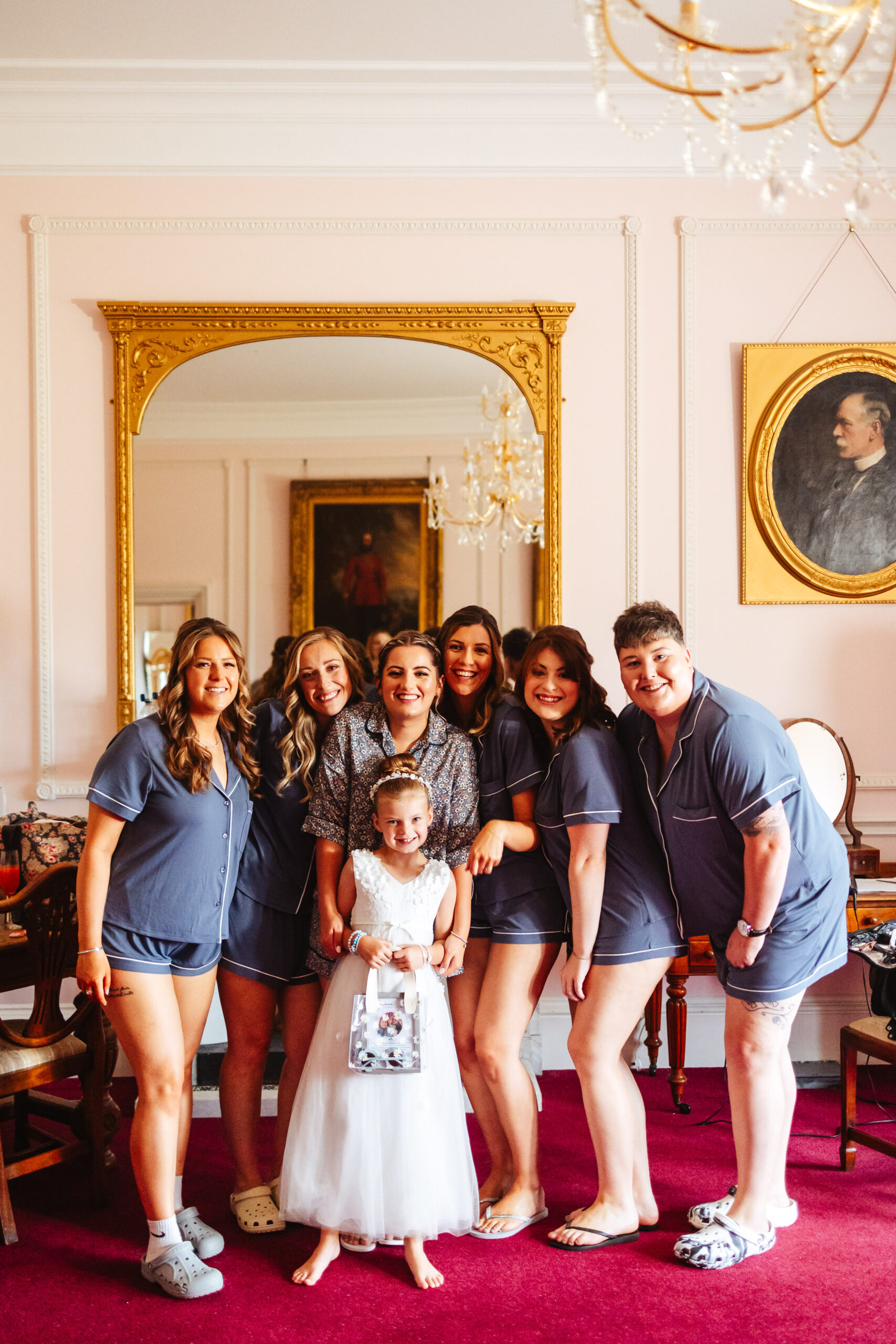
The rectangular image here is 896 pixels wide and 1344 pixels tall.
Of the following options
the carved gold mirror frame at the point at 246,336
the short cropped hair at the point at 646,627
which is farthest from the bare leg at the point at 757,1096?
the carved gold mirror frame at the point at 246,336

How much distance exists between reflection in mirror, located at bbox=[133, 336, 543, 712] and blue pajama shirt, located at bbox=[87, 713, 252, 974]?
1.43 meters

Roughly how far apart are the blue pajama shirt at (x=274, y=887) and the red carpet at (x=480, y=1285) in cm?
72

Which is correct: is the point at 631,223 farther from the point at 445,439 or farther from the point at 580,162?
the point at 445,439

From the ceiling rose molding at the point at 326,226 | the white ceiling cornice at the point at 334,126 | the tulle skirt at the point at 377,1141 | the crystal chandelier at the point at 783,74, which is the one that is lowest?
the tulle skirt at the point at 377,1141

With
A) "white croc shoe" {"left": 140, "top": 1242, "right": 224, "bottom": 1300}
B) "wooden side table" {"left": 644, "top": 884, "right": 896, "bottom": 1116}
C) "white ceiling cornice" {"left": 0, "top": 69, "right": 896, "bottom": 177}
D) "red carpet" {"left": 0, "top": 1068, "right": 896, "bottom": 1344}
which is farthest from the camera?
"white ceiling cornice" {"left": 0, "top": 69, "right": 896, "bottom": 177}

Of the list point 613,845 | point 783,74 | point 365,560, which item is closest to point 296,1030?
point 613,845

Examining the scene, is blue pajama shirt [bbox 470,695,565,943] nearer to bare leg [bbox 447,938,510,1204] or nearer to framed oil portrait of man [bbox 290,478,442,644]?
bare leg [bbox 447,938,510,1204]

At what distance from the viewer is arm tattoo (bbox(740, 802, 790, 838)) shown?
2.40 m

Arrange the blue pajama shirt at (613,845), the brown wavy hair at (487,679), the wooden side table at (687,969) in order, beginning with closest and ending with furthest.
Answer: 1. the blue pajama shirt at (613,845)
2. the brown wavy hair at (487,679)
3. the wooden side table at (687,969)

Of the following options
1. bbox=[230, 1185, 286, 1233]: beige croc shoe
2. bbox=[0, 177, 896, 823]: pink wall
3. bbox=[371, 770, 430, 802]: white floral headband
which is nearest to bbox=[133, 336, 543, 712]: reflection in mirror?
bbox=[0, 177, 896, 823]: pink wall

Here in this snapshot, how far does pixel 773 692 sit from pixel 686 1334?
7.83ft

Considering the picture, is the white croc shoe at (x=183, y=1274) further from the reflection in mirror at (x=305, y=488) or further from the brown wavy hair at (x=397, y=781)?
the reflection in mirror at (x=305, y=488)

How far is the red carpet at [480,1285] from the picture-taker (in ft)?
7.39

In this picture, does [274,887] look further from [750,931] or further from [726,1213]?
[726,1213]
